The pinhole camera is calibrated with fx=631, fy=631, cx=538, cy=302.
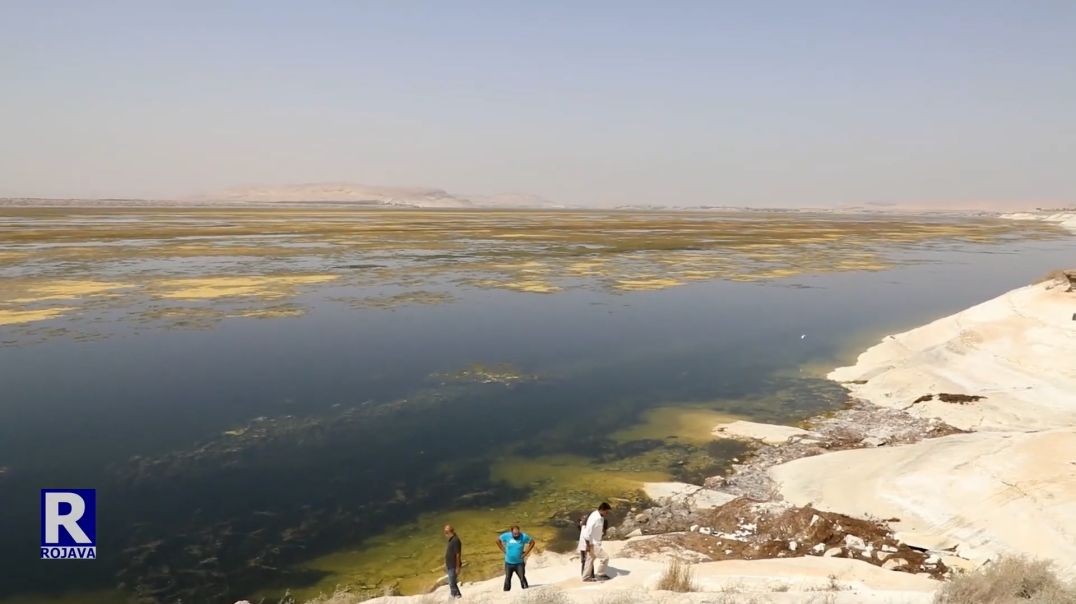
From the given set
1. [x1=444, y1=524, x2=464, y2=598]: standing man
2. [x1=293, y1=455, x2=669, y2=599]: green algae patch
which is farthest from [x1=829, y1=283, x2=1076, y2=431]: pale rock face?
[x1=444, y1=524, x2=464, y2=598]: standing man

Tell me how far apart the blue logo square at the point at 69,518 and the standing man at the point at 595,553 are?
31.4 feet

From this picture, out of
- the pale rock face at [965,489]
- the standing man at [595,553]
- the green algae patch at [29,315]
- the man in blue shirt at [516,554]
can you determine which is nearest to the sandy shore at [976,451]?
Answer: the pale rock face at [965,489]

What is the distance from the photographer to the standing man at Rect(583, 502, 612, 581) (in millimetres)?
10453

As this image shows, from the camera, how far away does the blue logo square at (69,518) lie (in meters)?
12.2

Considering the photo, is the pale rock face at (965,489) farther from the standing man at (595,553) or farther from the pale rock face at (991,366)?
the standing man at (595,553)

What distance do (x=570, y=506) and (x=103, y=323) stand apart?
88.1 feet

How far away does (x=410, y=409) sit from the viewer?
65.7 feet

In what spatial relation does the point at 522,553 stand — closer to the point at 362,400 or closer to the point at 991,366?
the point at 362,400

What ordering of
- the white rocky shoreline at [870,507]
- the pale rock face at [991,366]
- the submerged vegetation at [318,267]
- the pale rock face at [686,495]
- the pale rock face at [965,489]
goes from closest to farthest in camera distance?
1. the white rocky shoreline at [870,507]
2. the pale rock face at [965,489]
3. the pale rock face at [686,495]
4. the pale rock face at [991,366]
5. the submerged vegetation at [318,267]

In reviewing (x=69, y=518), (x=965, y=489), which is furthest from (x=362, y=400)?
(x=965, y=489)

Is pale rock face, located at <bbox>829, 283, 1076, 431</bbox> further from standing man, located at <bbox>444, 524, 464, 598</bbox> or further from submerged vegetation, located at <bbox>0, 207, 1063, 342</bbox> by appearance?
submerged vegetation, located at <bbox>0, 207, 1063, 342</bbox>

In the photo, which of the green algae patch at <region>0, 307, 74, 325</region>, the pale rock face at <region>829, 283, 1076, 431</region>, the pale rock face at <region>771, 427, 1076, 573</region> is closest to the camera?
the pale rock face at <region>771, 427, 1076, 573</region>

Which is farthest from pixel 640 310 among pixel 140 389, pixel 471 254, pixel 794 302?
pixel 471 254

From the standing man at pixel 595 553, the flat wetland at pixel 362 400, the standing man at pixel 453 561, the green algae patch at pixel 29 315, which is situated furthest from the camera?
the green algae patch at pixel 29 315
